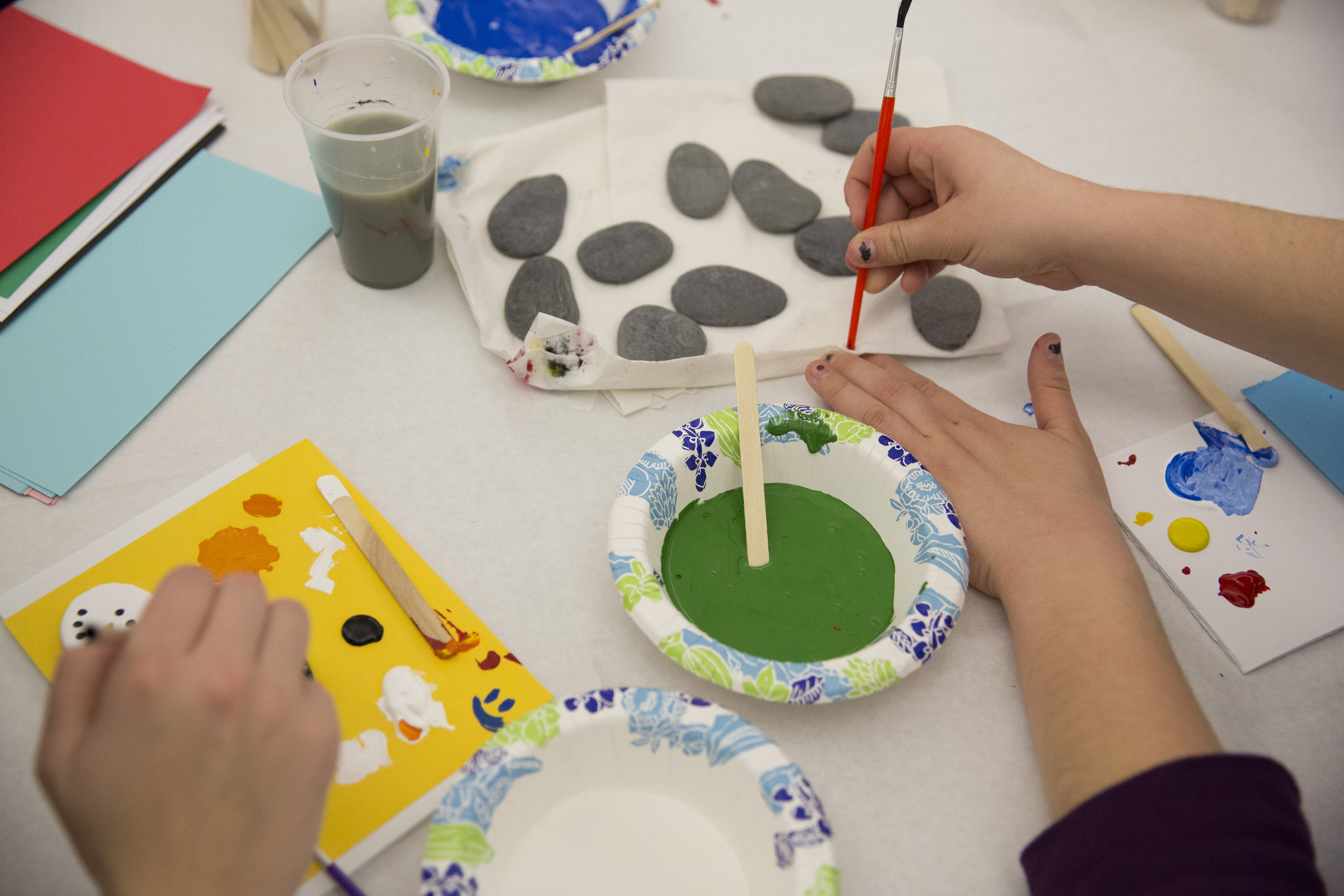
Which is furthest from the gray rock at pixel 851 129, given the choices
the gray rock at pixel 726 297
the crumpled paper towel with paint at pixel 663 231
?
the gray rock at pixel 726 297

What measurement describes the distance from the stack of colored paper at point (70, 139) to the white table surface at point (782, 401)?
0.05m

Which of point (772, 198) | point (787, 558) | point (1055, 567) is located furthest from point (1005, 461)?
point (772, 198)

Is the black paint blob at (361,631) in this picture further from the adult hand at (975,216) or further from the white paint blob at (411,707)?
the adult hand at (975,216)

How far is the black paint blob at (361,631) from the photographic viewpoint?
0.72m

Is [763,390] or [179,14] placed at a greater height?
[179,14]

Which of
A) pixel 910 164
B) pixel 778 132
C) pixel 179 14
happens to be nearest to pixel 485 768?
pixel 910 164

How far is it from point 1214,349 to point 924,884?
713 mm

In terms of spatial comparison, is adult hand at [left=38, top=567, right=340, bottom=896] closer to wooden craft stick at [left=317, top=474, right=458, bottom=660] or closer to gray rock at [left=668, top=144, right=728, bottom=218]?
wooden craft stick at [left=317, top=474, right=458, bottom=660]

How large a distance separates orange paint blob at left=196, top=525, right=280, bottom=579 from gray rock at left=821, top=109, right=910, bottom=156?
842mm

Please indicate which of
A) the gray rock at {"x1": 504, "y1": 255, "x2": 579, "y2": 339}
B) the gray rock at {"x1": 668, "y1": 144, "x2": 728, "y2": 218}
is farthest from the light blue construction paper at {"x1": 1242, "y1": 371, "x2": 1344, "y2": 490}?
the gray rock at {"x1": 504, "y1": 255, "x2": 579, "y2": 339}

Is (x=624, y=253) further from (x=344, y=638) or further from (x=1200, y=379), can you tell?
(x=1200, y=379)

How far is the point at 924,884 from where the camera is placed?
630 millimetres

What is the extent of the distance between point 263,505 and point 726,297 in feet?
1.73

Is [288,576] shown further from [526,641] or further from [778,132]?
[778,132]
